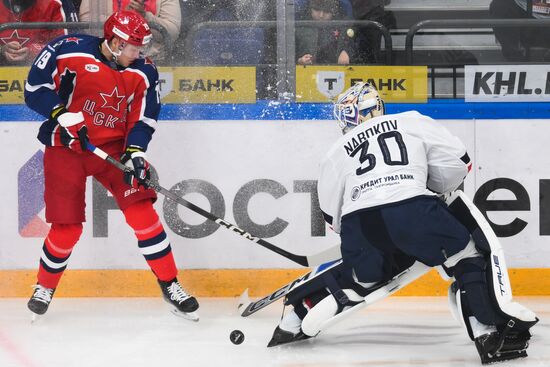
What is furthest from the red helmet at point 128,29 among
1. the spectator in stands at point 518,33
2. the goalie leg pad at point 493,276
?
the spectator in stands at point 518,33

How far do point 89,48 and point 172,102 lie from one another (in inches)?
25.3

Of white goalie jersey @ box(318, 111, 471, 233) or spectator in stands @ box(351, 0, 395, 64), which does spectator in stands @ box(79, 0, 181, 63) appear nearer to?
spectator in stands @ box(351, 0, 395, 64)

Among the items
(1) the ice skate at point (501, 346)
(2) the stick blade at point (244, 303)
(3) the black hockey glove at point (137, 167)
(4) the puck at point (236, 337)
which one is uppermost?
(3) the black hockey glove at point (137, 167)

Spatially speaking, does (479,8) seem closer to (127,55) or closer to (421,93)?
(421,93)

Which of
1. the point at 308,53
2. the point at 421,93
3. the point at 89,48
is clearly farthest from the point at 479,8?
the point at 89,48

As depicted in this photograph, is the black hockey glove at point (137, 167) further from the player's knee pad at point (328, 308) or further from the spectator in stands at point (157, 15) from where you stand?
the player's knee pad at point (328, 308)

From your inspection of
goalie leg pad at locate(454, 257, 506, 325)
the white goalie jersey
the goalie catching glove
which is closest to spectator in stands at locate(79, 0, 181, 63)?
the goalie catching glove

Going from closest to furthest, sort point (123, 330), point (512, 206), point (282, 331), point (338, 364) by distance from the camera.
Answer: point (338, 364) < point (282, 331) < point (123, 330) < point (512, 206)

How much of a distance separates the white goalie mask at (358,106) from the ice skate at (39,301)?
4.39 ft

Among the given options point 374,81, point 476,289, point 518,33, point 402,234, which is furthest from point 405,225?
point 518,33

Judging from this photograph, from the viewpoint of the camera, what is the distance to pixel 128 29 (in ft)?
12.9

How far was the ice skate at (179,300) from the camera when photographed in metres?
4.13

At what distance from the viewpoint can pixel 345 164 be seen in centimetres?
348

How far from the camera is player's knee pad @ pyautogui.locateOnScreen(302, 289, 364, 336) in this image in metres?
3.54
